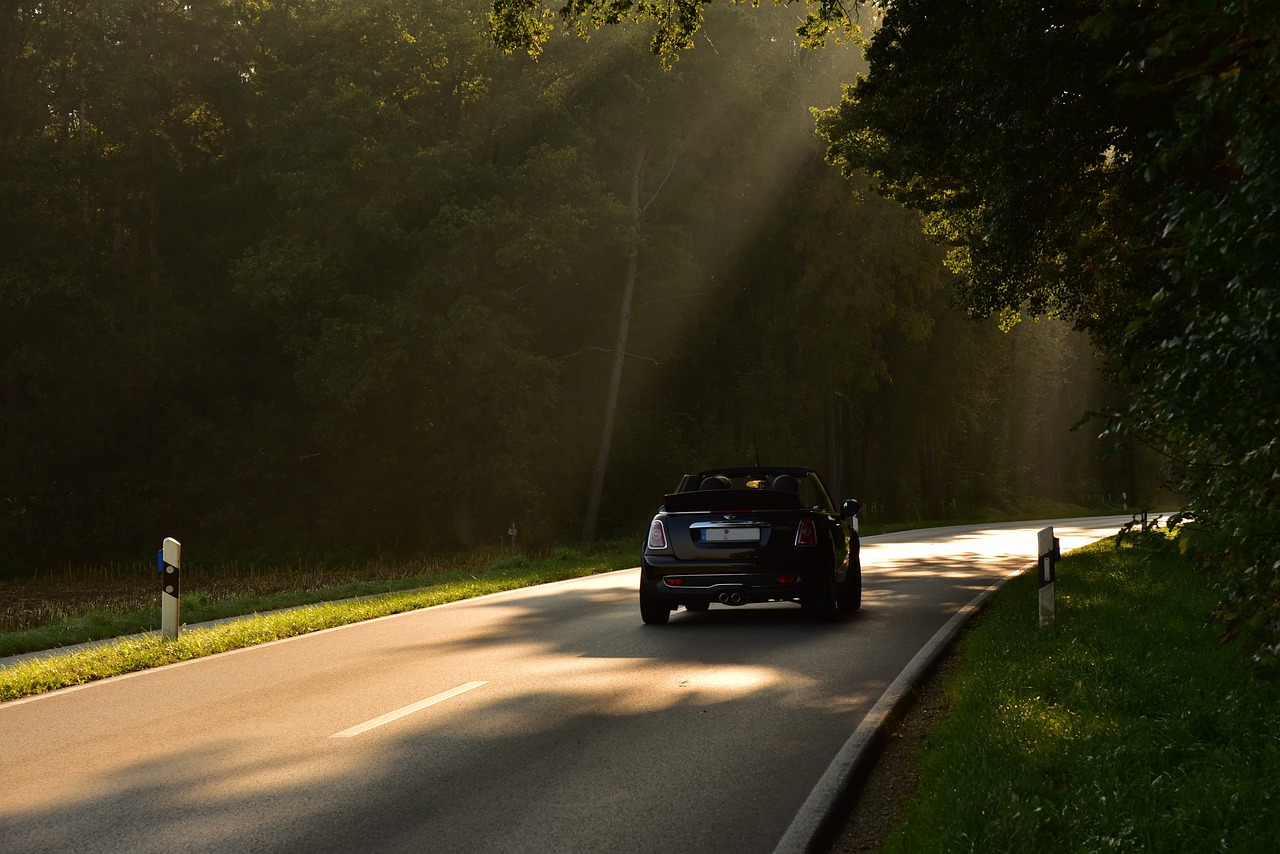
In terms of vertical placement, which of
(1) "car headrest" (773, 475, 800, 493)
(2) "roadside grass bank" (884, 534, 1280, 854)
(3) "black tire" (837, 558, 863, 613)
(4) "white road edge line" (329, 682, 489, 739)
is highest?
(1) "car headrest" (773, 475, 800, 493)

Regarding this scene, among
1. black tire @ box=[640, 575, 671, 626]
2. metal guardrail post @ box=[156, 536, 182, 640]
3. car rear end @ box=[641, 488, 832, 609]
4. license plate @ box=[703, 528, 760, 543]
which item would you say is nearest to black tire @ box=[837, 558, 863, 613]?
car rear end @ box=[641, 488, 832, 609]

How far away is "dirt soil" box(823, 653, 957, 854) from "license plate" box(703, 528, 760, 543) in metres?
3.86

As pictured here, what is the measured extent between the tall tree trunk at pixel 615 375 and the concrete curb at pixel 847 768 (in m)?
32.3

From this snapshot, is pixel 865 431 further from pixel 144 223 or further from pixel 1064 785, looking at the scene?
pixel 1064 785

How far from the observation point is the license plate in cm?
1326

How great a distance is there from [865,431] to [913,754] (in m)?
51.0

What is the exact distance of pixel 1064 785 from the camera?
606 cm

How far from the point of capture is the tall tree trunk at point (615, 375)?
43.3 m

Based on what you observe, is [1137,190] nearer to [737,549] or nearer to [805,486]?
[805,486]

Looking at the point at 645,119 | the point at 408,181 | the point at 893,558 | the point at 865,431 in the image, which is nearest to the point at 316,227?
the point at 408,181

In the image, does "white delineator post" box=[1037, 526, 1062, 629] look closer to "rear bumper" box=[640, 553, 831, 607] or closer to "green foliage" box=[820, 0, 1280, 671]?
"green foliage" box=[820, 0, 1280, 671]

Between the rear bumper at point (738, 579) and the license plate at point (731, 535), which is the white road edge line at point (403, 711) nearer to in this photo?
the rear bumper at point (738, 579)

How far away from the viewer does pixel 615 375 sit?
4438 cm

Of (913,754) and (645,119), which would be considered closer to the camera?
(913,754)
